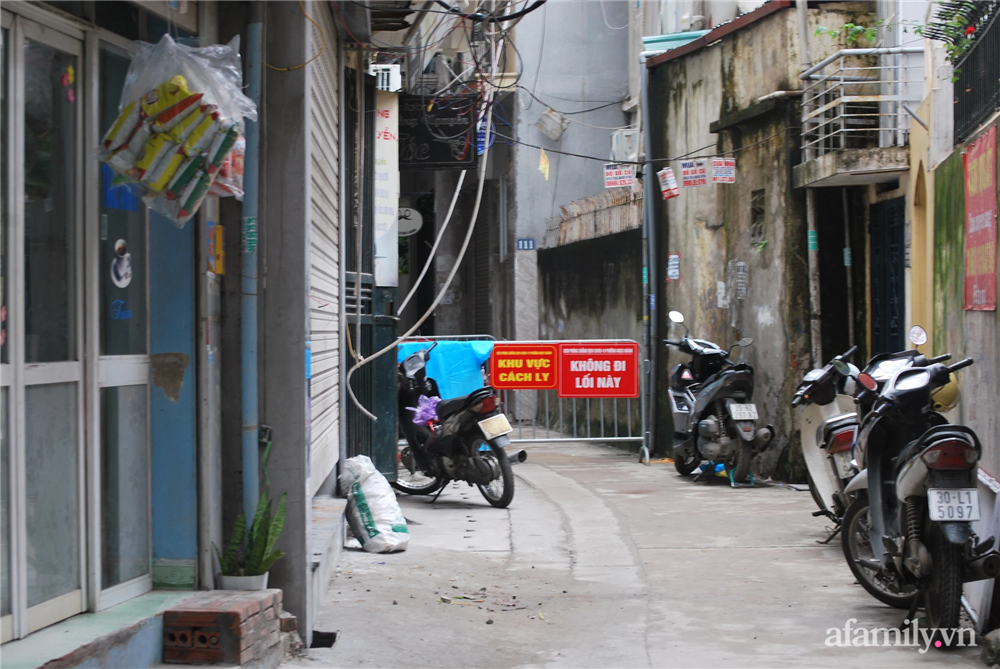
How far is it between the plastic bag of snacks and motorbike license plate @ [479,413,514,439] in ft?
16.3

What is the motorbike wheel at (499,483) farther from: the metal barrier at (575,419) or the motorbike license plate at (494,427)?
the metal barrier at (575,419)

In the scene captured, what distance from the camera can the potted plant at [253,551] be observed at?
4.27 m

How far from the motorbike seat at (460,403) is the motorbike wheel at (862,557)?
12.3 feet

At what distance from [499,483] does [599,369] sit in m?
3.86

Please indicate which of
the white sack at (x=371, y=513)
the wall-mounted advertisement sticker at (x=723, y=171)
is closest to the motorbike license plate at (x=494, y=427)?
the white sack at (x=371, y=513)

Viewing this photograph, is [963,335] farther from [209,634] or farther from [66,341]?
[66,341]

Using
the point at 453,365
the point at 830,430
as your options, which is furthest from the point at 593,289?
the point at 830,430

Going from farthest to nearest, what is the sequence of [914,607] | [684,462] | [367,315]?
[684,462] < [367,315] < [914,607]

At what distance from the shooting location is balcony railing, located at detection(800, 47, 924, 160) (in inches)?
364

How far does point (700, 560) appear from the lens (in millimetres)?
6750

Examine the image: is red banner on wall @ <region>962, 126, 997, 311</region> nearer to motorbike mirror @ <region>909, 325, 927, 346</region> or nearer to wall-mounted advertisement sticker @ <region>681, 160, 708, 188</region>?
motorbike mirror @ <region>909, 325, 927, 346</region>

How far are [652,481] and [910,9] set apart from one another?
17.2 feet

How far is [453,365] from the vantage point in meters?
11.3

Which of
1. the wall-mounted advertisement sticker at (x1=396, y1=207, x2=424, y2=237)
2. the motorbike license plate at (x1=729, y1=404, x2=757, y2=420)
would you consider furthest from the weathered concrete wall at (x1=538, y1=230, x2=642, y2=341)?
the motorbike license plate at (x1=729, y1=404, x2=757, y2=420)
